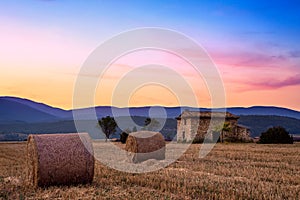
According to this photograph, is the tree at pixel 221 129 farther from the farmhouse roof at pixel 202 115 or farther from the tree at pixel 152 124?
the tree at pixel 152 124

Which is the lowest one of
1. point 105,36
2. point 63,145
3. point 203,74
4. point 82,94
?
point 63,145

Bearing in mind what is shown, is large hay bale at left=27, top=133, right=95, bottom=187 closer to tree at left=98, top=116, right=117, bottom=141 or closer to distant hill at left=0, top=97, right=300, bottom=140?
distant hill at left=0, top=97, right=300, bottom=140

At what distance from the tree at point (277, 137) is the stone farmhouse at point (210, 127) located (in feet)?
12.0

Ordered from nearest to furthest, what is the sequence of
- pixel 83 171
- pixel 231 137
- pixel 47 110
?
1. pixel 83 171
2. pixel 231 137
3. pixel 47 110

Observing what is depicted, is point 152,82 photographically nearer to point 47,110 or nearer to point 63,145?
point 63,145

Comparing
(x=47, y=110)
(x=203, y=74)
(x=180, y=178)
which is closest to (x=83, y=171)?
(x=180, y=178)

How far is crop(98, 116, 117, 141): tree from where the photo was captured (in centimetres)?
6112

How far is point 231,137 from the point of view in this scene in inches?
1877

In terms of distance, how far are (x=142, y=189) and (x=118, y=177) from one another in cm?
239

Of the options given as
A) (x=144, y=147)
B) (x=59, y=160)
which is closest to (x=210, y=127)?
(x=144, y=147)

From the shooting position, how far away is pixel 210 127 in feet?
160

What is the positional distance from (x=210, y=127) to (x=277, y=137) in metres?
8.21

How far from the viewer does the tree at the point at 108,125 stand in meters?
61.1

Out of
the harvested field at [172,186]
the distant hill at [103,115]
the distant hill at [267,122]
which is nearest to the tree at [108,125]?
the distant hill at [103,115]
